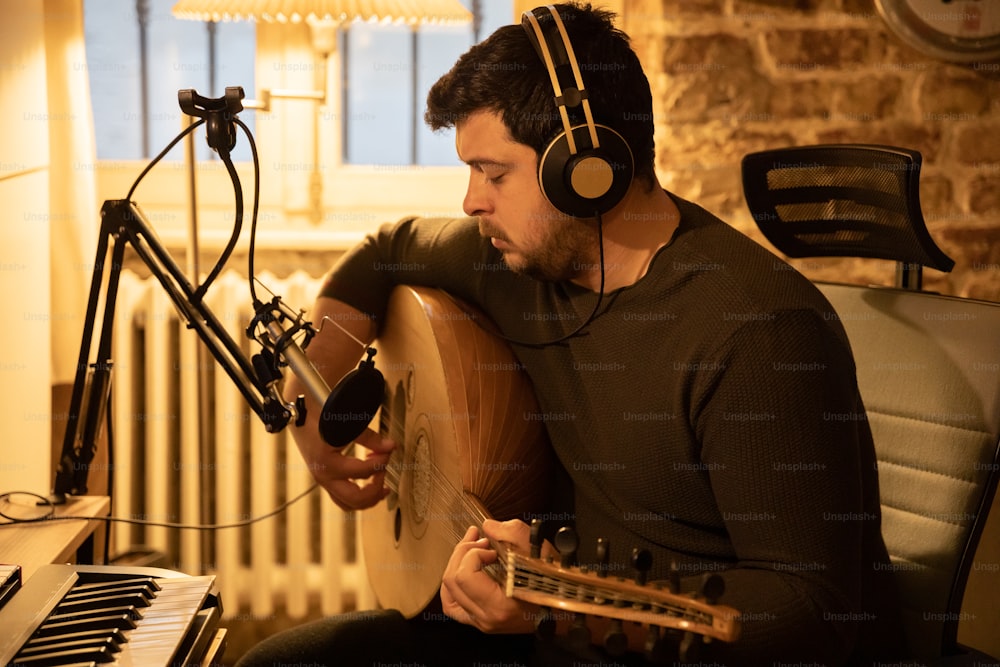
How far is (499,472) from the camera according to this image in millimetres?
1495

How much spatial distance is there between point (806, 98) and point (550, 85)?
114 cm

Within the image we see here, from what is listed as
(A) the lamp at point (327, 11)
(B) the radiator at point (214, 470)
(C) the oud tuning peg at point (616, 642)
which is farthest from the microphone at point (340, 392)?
(B) the radiator at point (214, 470)

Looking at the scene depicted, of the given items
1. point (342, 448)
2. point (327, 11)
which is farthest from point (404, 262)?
point (327, 11)

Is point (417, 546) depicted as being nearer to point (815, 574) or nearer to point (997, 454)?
point (815, 574)

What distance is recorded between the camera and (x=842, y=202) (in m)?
1.52

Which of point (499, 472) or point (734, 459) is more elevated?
point (734, 459)

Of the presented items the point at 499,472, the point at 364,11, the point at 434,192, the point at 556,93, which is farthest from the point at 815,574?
the point at 434,192

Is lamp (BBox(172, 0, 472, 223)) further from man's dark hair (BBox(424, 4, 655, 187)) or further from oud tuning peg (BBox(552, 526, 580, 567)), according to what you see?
oud tuning peg (BBox(552, 526, 580, 567))

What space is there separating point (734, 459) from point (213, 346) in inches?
24.3

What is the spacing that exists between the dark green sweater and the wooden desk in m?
0.67

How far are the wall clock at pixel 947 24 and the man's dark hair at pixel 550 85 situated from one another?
108 cm

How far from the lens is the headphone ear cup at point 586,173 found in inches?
51.1

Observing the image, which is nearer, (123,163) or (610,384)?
(610,384)

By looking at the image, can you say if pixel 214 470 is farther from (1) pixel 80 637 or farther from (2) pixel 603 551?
(2) pixel 603 551
